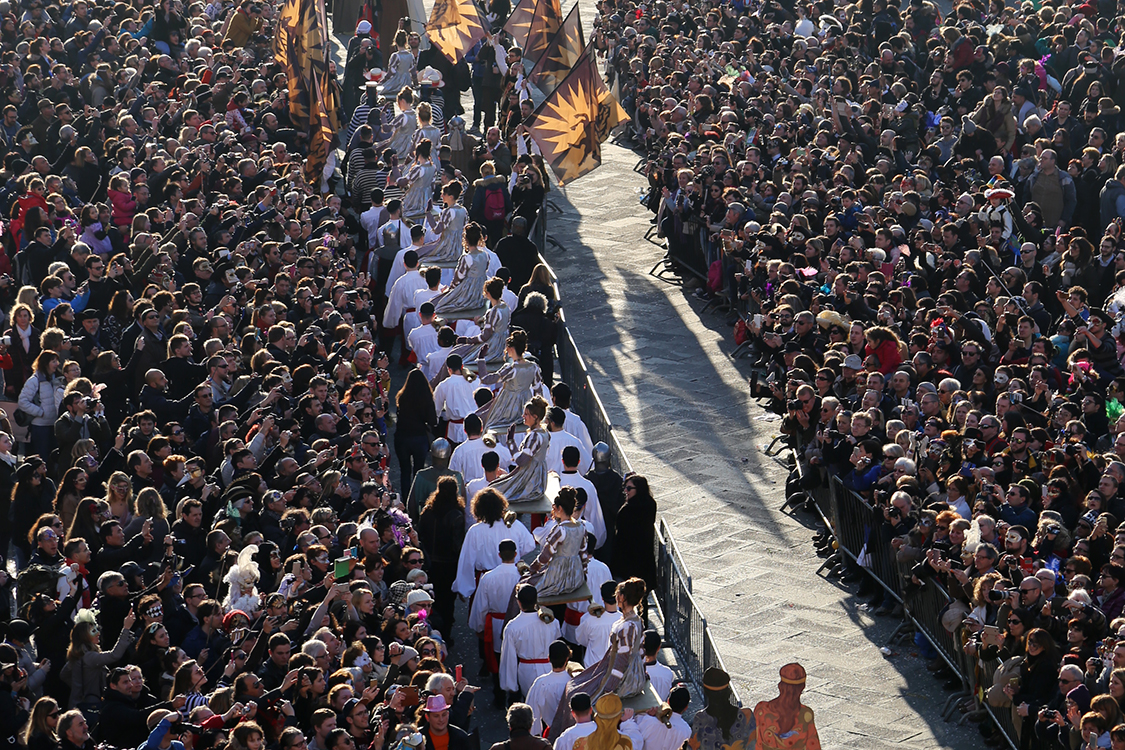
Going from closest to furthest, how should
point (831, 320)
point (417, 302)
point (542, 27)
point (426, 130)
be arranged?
point (831, 320) → point (417, 302) → point (426, 130) → point (542, 27)

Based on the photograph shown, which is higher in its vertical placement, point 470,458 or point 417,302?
point 417,302

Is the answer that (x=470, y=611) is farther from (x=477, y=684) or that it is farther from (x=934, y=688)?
(x=934, y=688)

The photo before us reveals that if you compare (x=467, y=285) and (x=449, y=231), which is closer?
(x=467, y=285)

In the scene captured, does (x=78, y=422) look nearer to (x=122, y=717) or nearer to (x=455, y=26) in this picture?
(x=122, y=717)

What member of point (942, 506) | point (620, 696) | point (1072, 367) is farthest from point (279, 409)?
point (1072, 367)

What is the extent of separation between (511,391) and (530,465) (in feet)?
4.53

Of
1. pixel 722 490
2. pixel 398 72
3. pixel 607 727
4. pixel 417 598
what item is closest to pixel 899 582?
pixel 722 490

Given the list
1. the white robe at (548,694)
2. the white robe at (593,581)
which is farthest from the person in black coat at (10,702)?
the white robe at (593,581)

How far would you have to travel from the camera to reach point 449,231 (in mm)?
20109

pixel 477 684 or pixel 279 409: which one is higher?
pixel 279 409

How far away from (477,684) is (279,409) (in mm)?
3037

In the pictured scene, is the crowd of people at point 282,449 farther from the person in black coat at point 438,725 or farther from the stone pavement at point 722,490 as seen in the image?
the stone pavement at point 722,490

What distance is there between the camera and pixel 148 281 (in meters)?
17.3

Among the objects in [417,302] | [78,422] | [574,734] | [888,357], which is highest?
[78,422]
